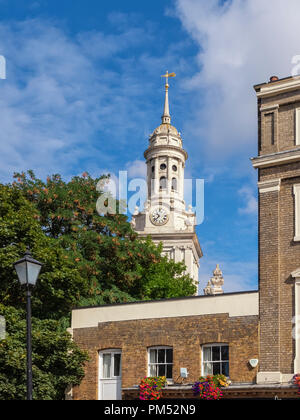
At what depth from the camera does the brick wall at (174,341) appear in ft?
83.0

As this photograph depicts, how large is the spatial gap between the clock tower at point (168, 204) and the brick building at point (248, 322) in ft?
211

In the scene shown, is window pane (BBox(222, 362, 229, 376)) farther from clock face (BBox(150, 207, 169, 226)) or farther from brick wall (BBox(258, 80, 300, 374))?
clock face (BBox(150, 207, 169, 226))

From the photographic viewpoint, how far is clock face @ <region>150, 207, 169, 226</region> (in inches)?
3755

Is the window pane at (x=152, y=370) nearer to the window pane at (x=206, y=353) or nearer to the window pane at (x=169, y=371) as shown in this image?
the window pane at (x=169, y=371)

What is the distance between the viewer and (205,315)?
2642cm

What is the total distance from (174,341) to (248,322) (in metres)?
3.04

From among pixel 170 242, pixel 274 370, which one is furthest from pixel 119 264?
pixel 170 242

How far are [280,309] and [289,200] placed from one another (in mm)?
3731

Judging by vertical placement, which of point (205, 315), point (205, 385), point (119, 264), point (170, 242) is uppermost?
point (170, 242)

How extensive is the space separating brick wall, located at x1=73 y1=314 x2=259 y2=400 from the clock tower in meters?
64.0

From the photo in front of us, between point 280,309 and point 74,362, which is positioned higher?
point 280,309


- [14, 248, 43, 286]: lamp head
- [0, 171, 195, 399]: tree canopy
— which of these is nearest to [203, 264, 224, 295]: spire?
[0, 171, 195, 399]: tree canopy

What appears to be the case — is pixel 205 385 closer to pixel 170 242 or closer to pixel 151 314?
pixel 151 314

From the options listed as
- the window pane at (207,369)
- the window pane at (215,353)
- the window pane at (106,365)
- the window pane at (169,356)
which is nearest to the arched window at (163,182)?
the window pane at (106,365)
